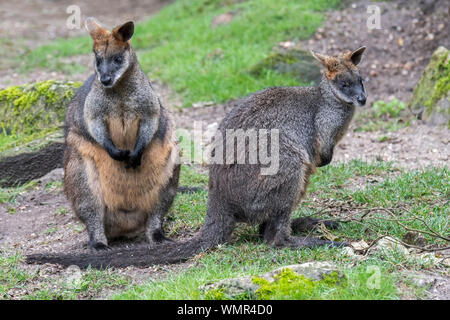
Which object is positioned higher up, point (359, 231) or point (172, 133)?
point (172, 133)

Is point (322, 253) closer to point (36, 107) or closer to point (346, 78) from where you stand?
point (346, 78)

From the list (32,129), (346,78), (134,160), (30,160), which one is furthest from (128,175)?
(32,129)

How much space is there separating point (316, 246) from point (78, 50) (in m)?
9.31

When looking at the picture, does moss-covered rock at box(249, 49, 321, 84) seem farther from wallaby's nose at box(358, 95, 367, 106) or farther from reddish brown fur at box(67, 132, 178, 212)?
reddish brown fur at box(67, 132, 178, 212)

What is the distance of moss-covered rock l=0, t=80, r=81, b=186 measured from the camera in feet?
25.8

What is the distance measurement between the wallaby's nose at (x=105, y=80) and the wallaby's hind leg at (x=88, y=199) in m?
0.85

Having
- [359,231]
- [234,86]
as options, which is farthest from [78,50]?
[359,231]

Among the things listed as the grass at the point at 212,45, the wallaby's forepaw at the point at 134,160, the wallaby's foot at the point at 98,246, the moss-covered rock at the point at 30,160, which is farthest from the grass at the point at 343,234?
the grass at the point at 212,45

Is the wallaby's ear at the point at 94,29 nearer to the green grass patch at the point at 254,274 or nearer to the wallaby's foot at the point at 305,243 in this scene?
the green grass patch at the point at 254,274

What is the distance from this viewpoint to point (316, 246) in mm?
5258

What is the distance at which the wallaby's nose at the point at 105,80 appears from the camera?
5.15 metres

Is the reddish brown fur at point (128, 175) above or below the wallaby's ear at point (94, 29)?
below

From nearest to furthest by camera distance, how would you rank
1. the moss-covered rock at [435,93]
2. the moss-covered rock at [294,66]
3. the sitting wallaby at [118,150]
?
the sitting wallaby at [118,150], the moss-covered rock at [435,93], the moss-covered rock at [294,66]
